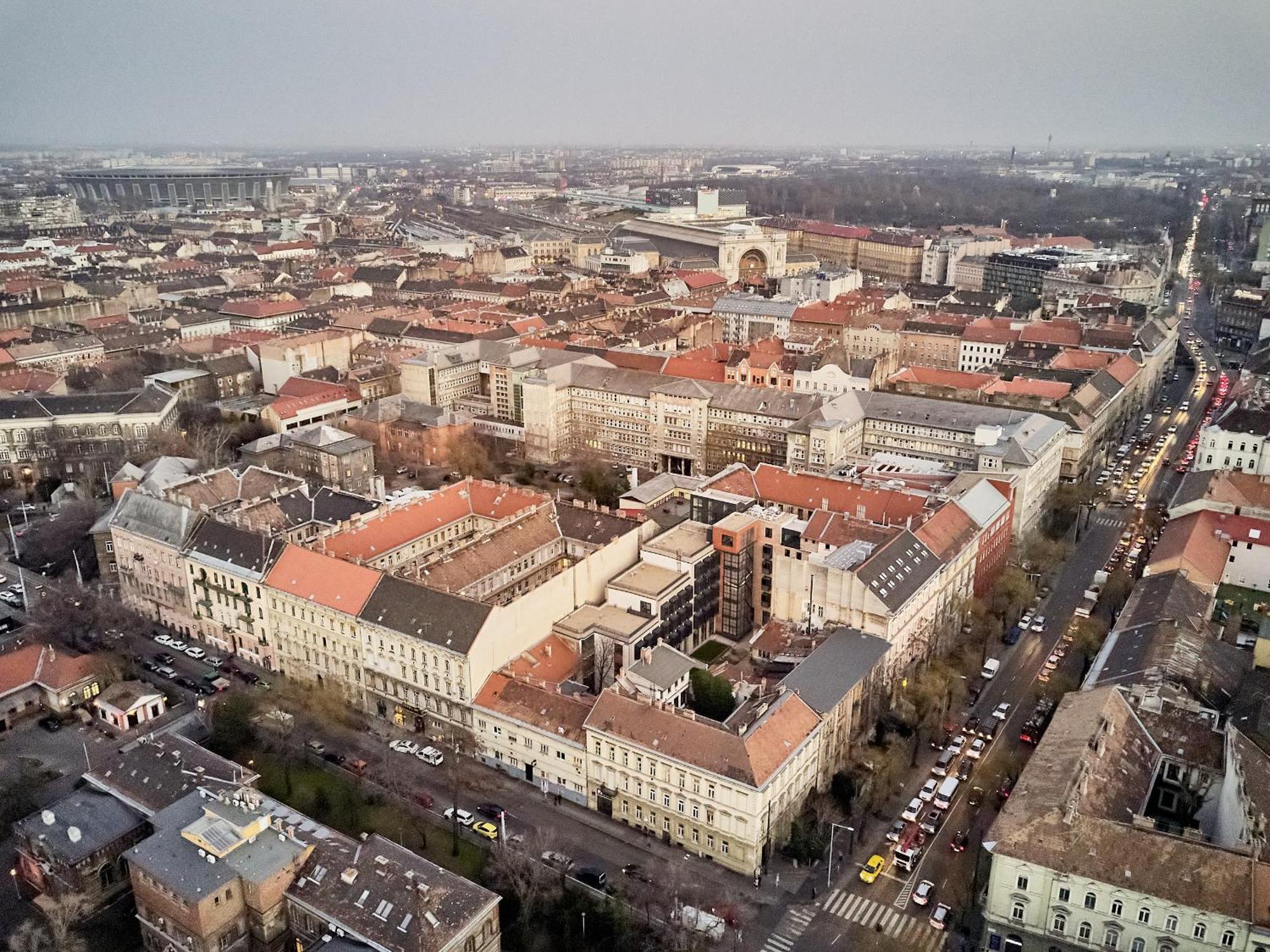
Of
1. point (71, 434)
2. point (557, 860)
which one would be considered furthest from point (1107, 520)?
point (71, 434)

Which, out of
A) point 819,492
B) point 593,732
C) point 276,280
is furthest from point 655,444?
point 276,280

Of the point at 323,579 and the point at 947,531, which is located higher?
the point at 947,531

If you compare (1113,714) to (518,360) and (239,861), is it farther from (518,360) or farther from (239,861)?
(518,360)

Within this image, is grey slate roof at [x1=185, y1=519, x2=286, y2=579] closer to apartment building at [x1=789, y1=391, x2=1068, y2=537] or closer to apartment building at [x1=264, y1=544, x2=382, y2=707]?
apartment building at [x1=264, y1=544, x2=382, y2=707]

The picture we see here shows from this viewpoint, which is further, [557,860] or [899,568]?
[899,568]

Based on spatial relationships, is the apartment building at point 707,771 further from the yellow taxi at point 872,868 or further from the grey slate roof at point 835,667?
the yellow taxi at point 872,868

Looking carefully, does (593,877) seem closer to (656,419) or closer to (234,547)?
(234,547)

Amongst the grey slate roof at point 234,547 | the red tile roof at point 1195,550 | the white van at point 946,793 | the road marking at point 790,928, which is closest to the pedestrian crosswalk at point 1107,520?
the red tile roof at point 1195,550
